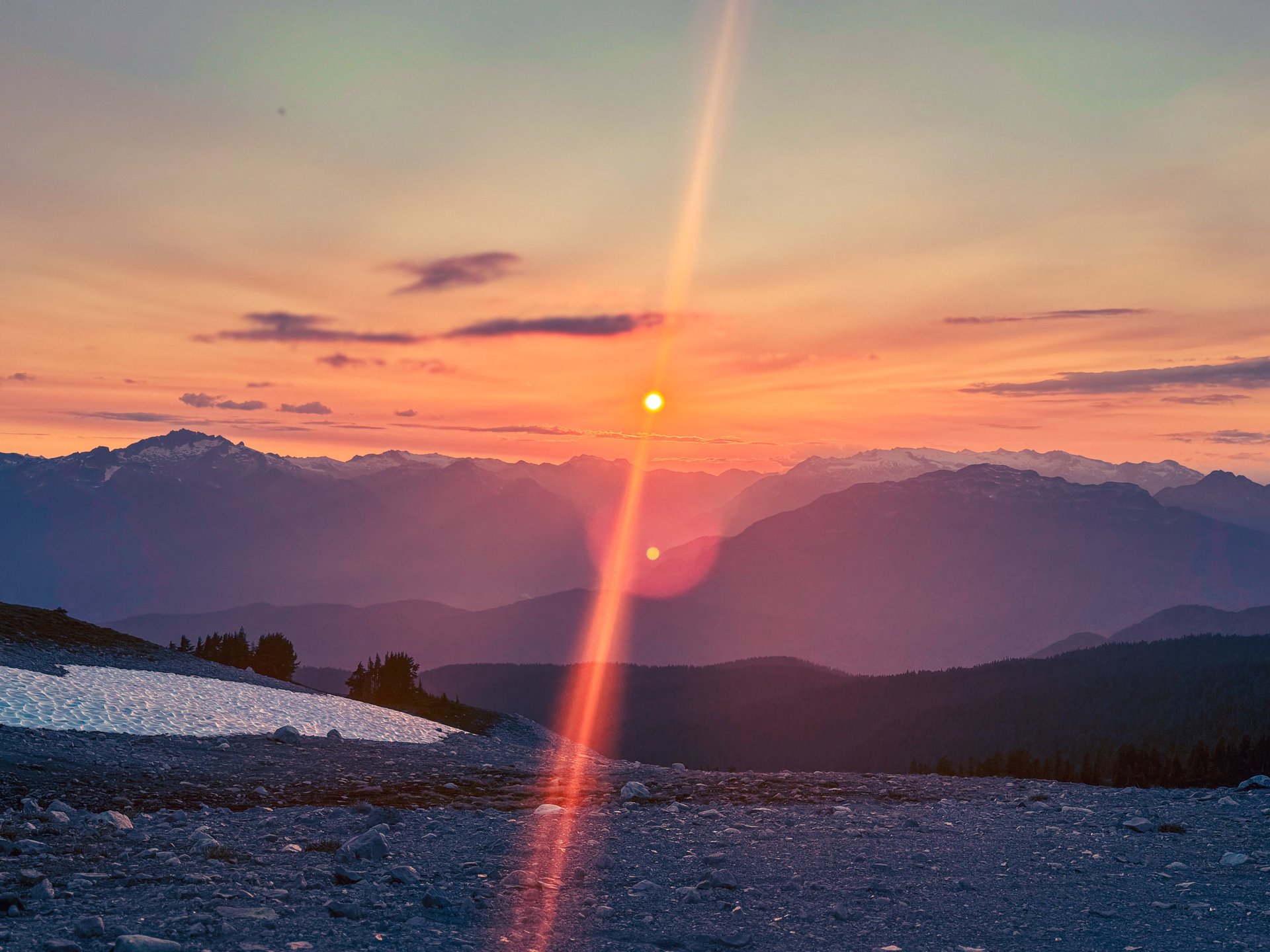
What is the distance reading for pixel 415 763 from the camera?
32.5 metres

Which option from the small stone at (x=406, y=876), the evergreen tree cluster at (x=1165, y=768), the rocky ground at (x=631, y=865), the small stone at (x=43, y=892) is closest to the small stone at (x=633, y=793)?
the rocky ground at (x=631, y=865)

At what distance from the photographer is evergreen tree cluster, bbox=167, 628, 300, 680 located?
89.2 m

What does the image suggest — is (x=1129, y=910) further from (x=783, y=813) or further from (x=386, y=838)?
(x=386, y=838)

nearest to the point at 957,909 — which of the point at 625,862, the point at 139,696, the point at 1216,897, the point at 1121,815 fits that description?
Answer: the point at 1216,897

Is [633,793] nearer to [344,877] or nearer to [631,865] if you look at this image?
[631,865]

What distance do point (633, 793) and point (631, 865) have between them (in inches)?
297

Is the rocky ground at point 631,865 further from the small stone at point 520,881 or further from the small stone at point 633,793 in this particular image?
the small stone at point 633,793

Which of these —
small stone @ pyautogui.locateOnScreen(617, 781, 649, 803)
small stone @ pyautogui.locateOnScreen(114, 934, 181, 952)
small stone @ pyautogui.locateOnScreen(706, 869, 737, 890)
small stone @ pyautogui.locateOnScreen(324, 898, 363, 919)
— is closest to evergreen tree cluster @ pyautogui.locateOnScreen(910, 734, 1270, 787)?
small stone @ pyautogui.locateOnScreen(617, 781, 649, 803)

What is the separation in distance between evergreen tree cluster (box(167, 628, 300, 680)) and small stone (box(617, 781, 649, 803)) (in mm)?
70829

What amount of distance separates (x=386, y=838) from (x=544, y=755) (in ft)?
83.6

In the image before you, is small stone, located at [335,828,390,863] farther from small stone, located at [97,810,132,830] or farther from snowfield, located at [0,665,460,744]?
snowfield, located at [0,665,460,744]

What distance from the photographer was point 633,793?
78.0 feet

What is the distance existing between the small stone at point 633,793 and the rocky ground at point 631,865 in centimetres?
60

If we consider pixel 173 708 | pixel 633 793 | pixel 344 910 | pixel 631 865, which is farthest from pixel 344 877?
pixel 173 708
